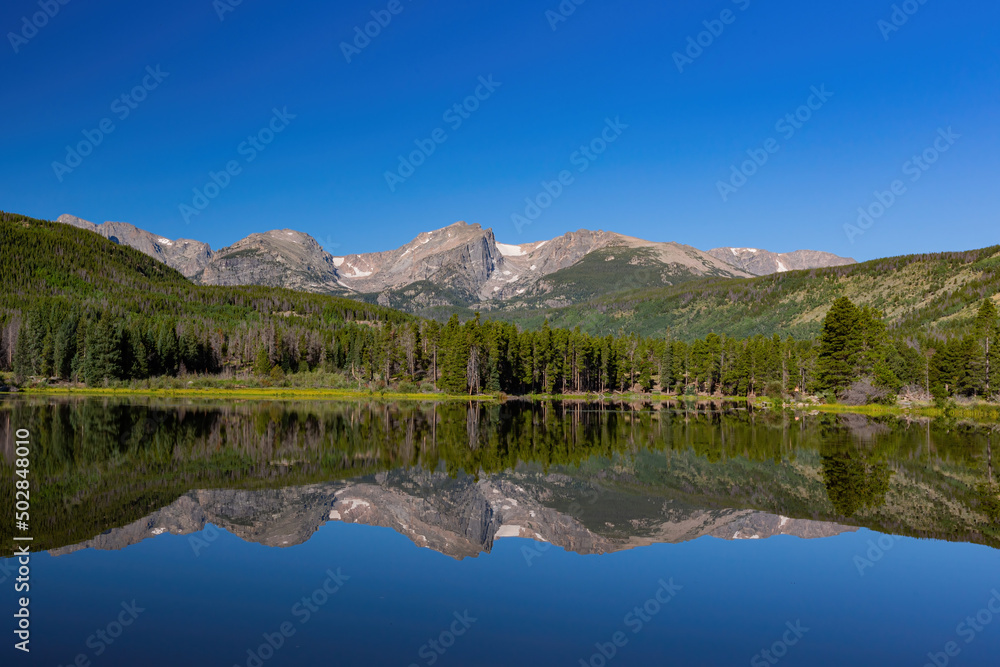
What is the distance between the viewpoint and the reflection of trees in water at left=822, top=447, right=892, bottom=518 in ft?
77.5

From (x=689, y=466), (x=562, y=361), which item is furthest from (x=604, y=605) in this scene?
(x=562, y=361)

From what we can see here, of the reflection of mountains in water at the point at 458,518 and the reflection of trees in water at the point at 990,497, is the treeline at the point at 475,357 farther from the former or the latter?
the reflection of mountains in water at the point at 458,518

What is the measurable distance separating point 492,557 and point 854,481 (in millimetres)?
18029

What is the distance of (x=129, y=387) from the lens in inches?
4419

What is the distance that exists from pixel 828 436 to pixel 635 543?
34.2m

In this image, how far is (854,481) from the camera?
28109mm

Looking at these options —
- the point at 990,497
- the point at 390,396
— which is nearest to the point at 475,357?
the point at 390,396

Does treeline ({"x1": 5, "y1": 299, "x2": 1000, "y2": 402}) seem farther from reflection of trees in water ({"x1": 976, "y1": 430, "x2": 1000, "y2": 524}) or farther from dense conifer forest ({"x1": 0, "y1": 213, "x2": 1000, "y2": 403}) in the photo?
reflection of trees in water ({"x1": 976, "y1": 430, "x2": 1000, "y2": 524})

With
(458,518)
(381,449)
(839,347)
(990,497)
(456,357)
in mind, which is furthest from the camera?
(456,357)

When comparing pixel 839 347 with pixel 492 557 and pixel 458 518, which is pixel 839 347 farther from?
pixel 492 557

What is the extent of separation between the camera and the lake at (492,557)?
1178 centimetres

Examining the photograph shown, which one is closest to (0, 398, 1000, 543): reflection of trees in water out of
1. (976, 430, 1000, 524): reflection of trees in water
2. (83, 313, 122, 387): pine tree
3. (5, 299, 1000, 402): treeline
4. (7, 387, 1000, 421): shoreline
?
(976, 430, 1000, 524): reflection of trees in water

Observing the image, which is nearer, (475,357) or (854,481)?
(854,481)

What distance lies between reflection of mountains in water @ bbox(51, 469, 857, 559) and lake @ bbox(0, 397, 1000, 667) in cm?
12
